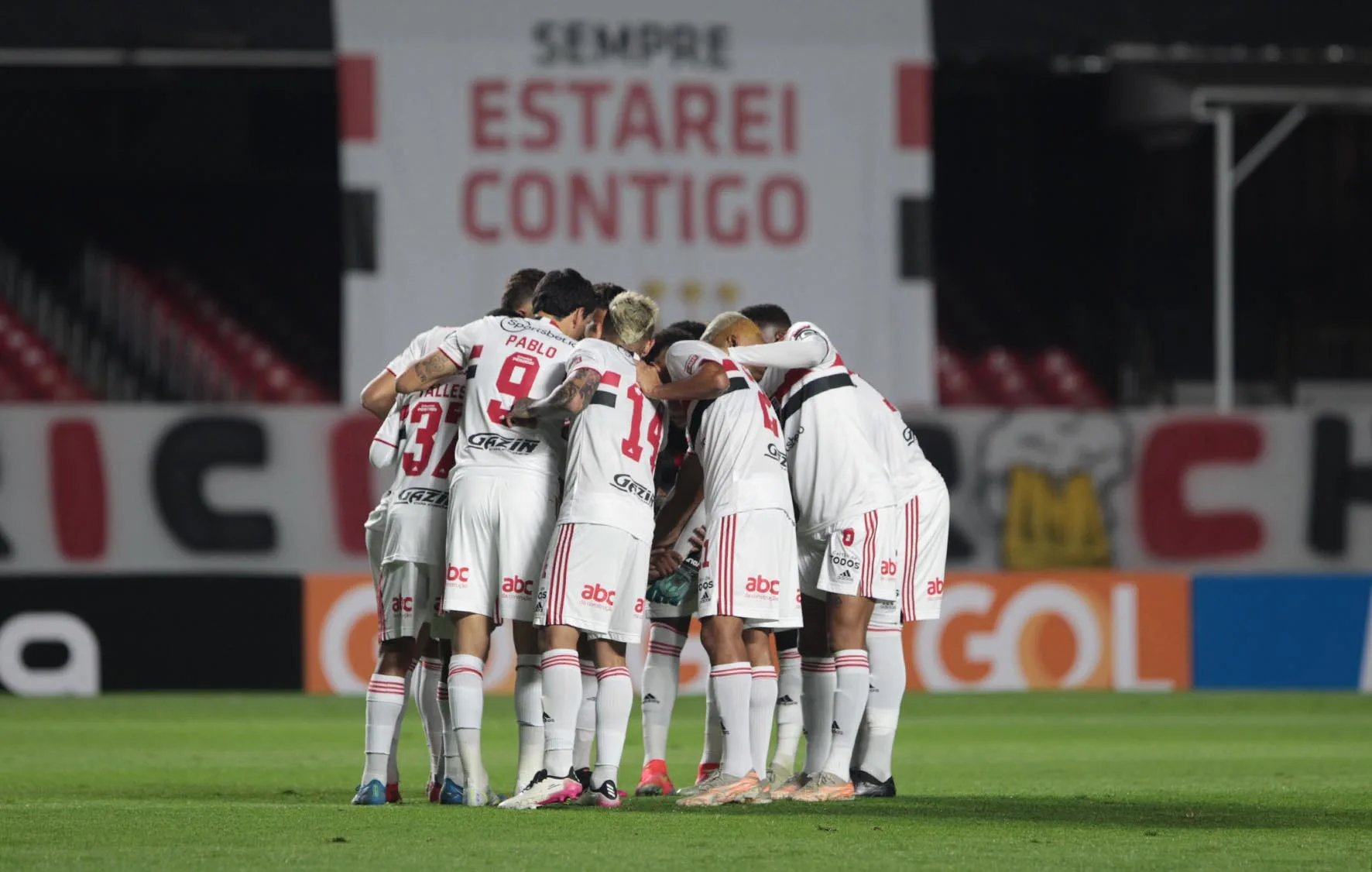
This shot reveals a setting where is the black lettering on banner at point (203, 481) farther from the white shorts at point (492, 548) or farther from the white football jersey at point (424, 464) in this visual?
the white shorts at point (492, 548)

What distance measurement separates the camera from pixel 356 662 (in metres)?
14.6

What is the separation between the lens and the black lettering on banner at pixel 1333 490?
15.8 metres

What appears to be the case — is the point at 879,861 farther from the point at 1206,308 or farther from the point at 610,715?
the point at 1206,308

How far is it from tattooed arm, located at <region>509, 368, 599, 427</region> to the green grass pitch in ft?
4.30

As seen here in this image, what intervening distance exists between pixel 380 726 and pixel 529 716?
52cm

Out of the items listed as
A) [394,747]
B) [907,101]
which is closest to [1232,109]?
[907,101]

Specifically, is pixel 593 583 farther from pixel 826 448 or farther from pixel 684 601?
pixel 826 448

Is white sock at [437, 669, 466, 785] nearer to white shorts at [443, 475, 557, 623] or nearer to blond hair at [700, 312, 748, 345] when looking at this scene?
white shorts at [443, 475, 557, 623]

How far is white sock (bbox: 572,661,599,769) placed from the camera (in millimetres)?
7867

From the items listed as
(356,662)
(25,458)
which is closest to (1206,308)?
(356,662)

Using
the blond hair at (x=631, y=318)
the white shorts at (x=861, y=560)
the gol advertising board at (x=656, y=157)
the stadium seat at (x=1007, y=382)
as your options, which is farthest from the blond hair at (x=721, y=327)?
the stadium seat at (x=1007, y=382)

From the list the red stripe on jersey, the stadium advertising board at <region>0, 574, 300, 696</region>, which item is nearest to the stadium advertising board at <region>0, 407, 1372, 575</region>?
the stadium advertising board at <region>0, 574, 300, 696</region>

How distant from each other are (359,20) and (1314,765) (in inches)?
395

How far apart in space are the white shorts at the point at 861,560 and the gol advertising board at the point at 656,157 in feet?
29.5
